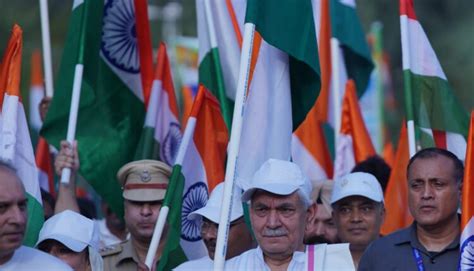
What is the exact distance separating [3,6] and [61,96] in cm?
3224

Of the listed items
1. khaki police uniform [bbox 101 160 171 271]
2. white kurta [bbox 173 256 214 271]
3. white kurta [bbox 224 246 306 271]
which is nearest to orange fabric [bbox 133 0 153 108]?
khaki police uniform [bbox 101 160 171 271]

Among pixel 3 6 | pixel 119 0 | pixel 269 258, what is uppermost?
pixel 3 6

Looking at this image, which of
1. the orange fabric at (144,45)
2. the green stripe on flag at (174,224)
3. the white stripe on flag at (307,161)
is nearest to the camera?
A: the green stripe on flag at (174,224)

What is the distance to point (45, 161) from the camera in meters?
12.6

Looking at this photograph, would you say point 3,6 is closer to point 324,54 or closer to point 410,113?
point 324,54

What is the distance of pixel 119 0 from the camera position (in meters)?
12.0

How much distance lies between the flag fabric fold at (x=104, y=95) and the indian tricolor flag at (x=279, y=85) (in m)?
1.68

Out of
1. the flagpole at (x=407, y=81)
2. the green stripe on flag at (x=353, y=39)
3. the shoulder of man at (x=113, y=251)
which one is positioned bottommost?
the shoulder of man at (x=113, y=251)

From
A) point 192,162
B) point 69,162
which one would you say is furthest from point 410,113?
point 69,162

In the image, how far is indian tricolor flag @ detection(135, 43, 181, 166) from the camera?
39.0 feet

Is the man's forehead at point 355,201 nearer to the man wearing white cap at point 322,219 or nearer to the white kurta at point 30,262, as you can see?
the man wearing white cap at point 322,219

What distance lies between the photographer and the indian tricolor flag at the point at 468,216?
897cm

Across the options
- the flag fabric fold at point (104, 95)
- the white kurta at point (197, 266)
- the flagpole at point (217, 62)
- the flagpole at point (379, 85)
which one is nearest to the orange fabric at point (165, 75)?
the flag fabric fold at point (104, 95)

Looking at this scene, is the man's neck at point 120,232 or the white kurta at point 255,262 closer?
the white kurta at point 255,262
